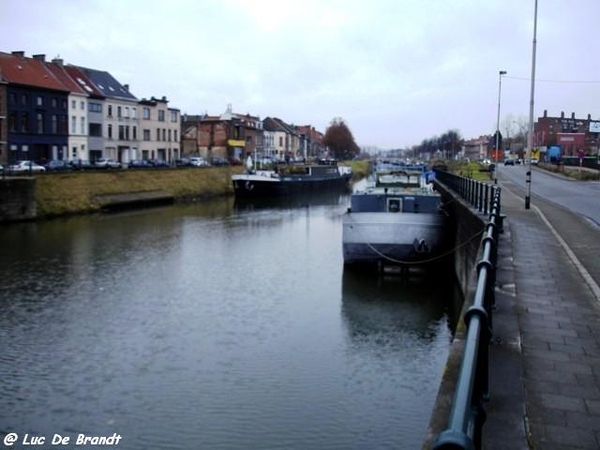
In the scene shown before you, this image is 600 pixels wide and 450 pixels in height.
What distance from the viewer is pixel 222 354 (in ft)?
44.4

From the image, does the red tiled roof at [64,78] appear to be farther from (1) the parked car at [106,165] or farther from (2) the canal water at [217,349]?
(2) the canal water at [217,349]

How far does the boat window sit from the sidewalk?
1047cm

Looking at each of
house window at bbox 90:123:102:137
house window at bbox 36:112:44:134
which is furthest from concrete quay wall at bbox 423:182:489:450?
house window at bbox 90:123:102:137

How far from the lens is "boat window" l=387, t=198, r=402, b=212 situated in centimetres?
2331

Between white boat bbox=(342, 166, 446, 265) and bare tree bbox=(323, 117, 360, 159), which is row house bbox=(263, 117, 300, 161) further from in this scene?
white boat bbox=(342, 166, 446, 265)

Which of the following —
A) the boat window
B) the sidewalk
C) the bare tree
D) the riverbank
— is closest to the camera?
the sidewalk

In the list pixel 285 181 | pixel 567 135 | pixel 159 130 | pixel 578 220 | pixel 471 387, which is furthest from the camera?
pixel 567 135

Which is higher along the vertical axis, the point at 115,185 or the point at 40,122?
the point at 40,122

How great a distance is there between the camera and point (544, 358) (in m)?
6.43

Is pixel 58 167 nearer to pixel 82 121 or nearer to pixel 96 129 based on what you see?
pixel 82 121

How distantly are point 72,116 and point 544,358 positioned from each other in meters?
64.0

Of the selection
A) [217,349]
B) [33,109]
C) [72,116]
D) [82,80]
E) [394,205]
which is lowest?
[217,349]

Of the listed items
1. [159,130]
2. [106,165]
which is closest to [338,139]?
[159,130]

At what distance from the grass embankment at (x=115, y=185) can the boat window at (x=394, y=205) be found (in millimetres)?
22869
